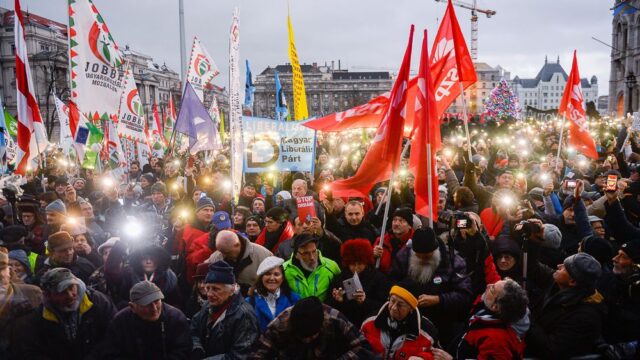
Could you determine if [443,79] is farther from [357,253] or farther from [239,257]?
[239,257]

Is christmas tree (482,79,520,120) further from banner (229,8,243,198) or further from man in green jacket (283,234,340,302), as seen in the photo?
man in green jacket (283,234,340,302)

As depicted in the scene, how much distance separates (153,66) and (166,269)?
96.7 m

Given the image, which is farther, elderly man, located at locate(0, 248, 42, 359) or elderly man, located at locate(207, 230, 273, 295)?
elderly man, located at locate(207, 230, 273, 295)

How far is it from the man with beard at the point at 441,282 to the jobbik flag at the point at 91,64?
5653 millimetres

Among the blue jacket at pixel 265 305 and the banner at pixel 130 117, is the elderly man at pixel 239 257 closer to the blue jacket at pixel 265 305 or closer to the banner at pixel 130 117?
the blue jacket at pixel 265 305

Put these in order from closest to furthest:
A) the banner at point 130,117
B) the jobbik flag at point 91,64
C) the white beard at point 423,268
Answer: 1. the white beard at point 423,268
2. the jobbik flag at point 91,64
3. the banner at point 130,117

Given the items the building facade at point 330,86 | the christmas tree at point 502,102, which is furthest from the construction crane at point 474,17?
the christmas tree at point 502,102

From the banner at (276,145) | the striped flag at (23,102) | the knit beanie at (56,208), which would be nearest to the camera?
the knit beanie at (56,208)

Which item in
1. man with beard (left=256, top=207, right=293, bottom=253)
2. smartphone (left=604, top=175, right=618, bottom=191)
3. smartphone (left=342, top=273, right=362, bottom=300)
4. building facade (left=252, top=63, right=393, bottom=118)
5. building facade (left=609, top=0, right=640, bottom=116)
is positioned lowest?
smartphone (left=342, top=273, right=362, bottom=300)

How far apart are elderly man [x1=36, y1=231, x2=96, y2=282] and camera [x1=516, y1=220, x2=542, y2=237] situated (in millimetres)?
3873

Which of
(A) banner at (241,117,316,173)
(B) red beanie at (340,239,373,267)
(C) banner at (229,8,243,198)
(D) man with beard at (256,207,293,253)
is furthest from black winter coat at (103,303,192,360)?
(A) banner at (241,117,316,173)

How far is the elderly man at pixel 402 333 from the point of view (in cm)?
292

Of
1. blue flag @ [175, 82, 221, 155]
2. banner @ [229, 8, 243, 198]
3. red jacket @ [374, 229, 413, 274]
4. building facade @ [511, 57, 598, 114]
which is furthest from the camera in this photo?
building facade @ [511, 57, 598, 114]

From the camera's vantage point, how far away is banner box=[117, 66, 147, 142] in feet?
29.1
